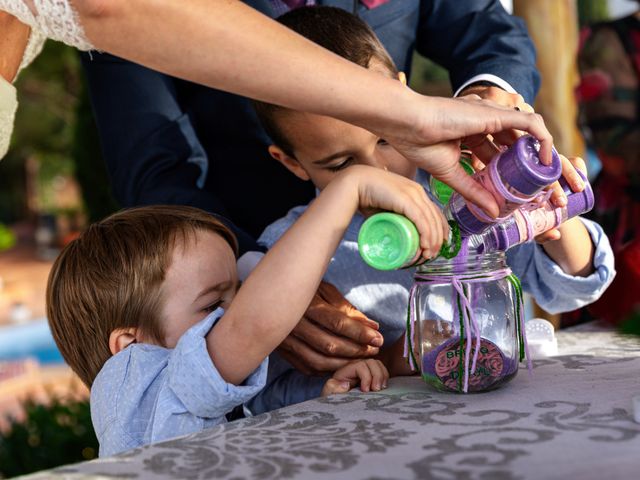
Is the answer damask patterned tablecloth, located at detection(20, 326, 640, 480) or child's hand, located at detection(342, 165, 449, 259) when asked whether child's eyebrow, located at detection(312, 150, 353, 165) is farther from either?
damask patterned tablecloth, located at detection(20, 326, 640, 480)

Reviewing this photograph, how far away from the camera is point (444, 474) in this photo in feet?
3.09

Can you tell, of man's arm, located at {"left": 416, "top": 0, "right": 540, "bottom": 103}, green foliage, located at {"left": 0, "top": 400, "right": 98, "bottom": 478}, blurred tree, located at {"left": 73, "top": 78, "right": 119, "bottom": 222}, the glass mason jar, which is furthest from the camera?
blurred tree, located at {"left": 73, "top": 78, "right": 119, "bottom": 222}

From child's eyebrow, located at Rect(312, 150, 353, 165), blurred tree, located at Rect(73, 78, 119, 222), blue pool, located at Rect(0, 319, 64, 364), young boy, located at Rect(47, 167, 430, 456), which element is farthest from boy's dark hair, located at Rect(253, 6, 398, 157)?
blue pool, located at Rect(0, 319, 64, 364)

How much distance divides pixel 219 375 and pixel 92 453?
2.30m

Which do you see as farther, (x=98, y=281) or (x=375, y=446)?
(x=98, y=281)

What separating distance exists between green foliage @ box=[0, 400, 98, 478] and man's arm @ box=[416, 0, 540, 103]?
6.77ft

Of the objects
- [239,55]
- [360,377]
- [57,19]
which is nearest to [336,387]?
[360,377]

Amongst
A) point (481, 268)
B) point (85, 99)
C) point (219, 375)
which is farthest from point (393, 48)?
point (85, 99)

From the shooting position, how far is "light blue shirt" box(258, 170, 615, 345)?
175 centimetres

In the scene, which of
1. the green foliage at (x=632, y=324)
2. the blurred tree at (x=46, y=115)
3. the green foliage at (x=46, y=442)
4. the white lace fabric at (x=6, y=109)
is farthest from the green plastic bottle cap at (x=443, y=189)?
the blurred tree at (x=46, y=115)

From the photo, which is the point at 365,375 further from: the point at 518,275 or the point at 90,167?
the point at 90,167

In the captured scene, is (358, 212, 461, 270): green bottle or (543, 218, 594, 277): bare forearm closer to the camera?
(358, 212, 461, 270): green bottle

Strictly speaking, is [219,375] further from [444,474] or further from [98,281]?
[444,474]

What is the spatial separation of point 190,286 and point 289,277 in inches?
11.8
